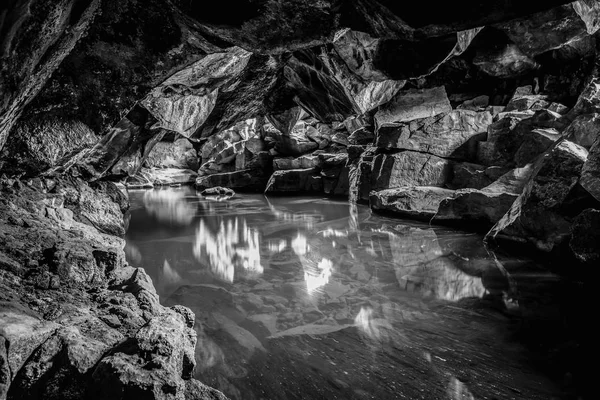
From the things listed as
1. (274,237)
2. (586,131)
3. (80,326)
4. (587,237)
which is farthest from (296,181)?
(80,326)

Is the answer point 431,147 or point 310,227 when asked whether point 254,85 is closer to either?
point 310,227

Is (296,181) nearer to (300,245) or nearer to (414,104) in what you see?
(414,104)

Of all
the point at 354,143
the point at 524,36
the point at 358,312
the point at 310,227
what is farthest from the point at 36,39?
the point at 354,143

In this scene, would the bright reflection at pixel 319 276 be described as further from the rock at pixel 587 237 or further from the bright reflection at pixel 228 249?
the rock at pixel 587 237

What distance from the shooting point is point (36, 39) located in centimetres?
255

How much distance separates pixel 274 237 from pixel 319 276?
129 inches

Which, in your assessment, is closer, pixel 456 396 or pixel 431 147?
pixel 456 396

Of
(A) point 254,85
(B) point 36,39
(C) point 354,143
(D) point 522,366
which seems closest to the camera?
(B) point 36,39

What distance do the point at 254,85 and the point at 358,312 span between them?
6452 mm

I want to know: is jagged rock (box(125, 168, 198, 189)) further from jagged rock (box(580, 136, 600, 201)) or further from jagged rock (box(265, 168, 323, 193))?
jagged rock (box(580, 136, 600, 201))

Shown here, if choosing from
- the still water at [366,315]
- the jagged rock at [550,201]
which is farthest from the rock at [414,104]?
the still water at [366,315]

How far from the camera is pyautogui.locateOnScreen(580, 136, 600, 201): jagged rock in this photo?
5570 millimetres

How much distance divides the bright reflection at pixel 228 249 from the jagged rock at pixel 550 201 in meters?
5.39

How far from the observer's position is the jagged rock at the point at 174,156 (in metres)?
32.6
